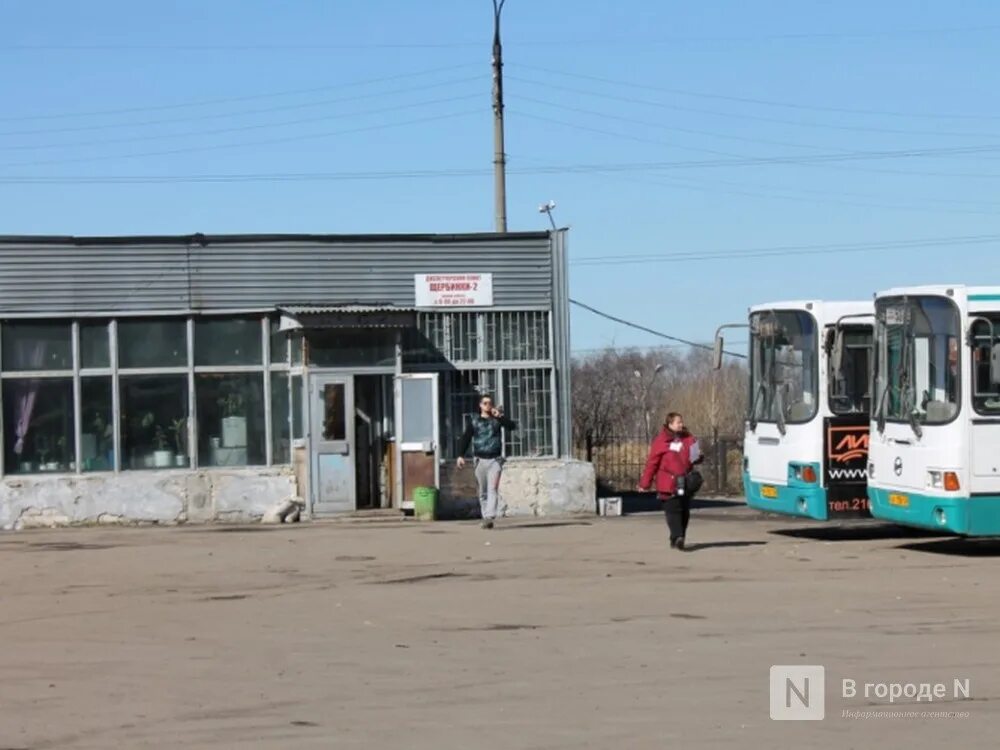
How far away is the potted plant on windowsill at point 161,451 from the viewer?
79.8 ft

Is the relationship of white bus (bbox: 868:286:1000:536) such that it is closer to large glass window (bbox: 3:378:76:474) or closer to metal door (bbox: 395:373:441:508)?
metal door (bbox: 395:373:441:508)

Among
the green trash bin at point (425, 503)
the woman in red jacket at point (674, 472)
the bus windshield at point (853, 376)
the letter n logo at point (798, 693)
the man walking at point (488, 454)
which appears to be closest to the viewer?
the letter n logo at point (798, 693)

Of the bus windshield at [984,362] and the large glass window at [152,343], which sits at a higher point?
the large glass window at [152,343]

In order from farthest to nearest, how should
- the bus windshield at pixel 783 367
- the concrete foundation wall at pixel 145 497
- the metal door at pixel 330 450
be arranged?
the metal door at pixel 330 450
the concrete foundation wall at pixel 145 497
the bus windshield at pixel 783 367

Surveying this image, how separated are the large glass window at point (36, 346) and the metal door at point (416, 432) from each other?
517 cm

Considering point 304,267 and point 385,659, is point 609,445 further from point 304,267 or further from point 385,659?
point 385,659

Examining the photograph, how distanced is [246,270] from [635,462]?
510 inches

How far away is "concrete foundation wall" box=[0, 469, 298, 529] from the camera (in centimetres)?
2356

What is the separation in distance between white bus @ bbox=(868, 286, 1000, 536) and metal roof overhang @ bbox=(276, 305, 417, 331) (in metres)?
8.07

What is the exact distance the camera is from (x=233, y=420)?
80.6ft

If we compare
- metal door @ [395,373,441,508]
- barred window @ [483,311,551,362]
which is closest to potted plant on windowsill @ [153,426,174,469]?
metal door @ [395,373,441,508]

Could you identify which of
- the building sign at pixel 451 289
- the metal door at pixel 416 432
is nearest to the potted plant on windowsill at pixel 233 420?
the metal door at pixel 416 432

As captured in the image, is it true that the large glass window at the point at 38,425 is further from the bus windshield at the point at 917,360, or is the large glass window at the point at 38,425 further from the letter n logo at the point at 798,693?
the letter n logo at the point at 798,693

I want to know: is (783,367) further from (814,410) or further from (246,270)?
(246,270)
